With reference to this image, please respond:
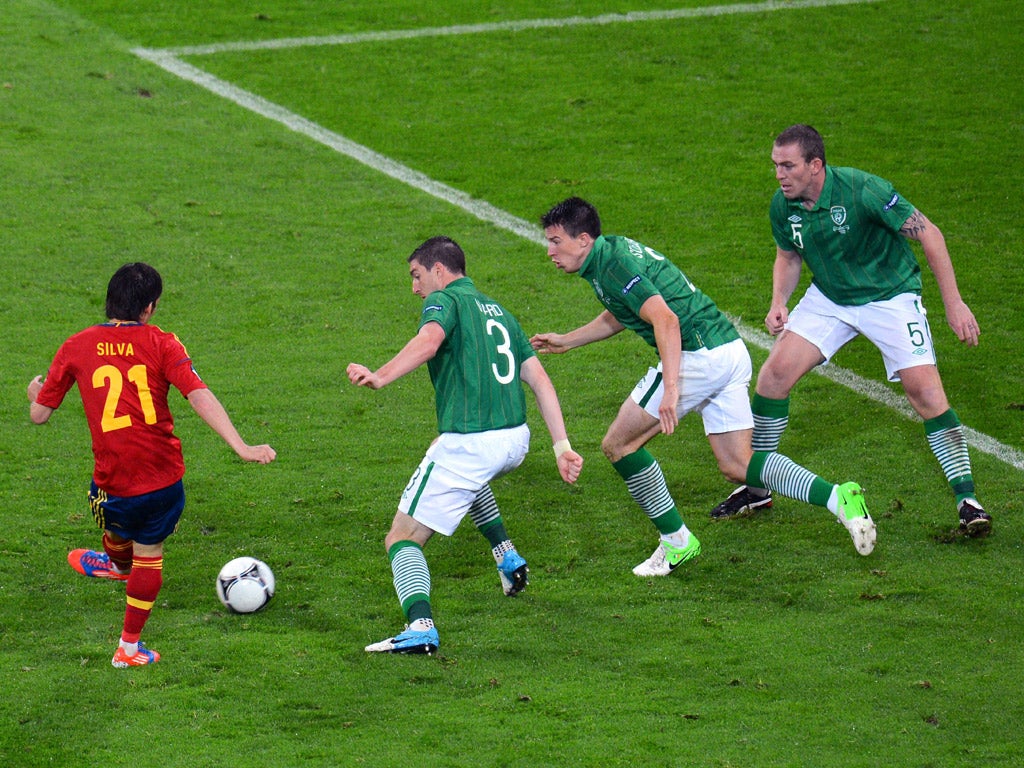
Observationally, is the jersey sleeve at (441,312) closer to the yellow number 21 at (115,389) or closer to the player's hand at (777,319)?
the yellow number 21 at (115,389)

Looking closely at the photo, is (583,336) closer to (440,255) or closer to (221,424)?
(440,255)

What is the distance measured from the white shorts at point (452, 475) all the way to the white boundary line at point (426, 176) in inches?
145

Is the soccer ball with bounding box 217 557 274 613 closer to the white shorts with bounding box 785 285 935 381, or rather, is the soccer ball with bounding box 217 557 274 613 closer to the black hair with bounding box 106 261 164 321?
the black hair with bounding box 106 261 164 321

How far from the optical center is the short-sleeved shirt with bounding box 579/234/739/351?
6.59 metres

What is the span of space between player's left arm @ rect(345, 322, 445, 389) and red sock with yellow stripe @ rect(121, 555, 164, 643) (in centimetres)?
126

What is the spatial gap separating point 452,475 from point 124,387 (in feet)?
5.03

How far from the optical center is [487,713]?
555cm

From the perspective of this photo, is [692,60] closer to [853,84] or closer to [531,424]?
[853,84]

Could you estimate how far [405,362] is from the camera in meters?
5.75

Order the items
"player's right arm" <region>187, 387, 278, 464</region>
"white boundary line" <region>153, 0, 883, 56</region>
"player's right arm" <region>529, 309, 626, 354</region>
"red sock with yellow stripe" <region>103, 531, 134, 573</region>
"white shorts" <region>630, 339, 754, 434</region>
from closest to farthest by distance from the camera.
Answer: "player's right arm" <region>187, 387, 278, 464</region>, "red sock with yellow stripe" <region>103, 531, 134, 573</region>, "white shorts" <region>630, 339, 754, 434</region>, "player's right arm" <region>529, 309, 626, 354</region>, "white boundary line" <region>153, 0, 883, 56</region>

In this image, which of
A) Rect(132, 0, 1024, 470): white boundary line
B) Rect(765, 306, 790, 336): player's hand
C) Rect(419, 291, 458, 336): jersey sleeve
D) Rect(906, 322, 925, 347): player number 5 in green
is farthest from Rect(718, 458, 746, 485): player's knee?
Rect(132, 0, 1024, 470): white boundary line

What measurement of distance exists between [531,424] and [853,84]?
805 centimetres

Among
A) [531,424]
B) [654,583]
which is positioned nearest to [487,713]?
[654,583]

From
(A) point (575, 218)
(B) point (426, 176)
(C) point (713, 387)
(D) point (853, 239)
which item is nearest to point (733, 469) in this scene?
(C) point (713, 387)
